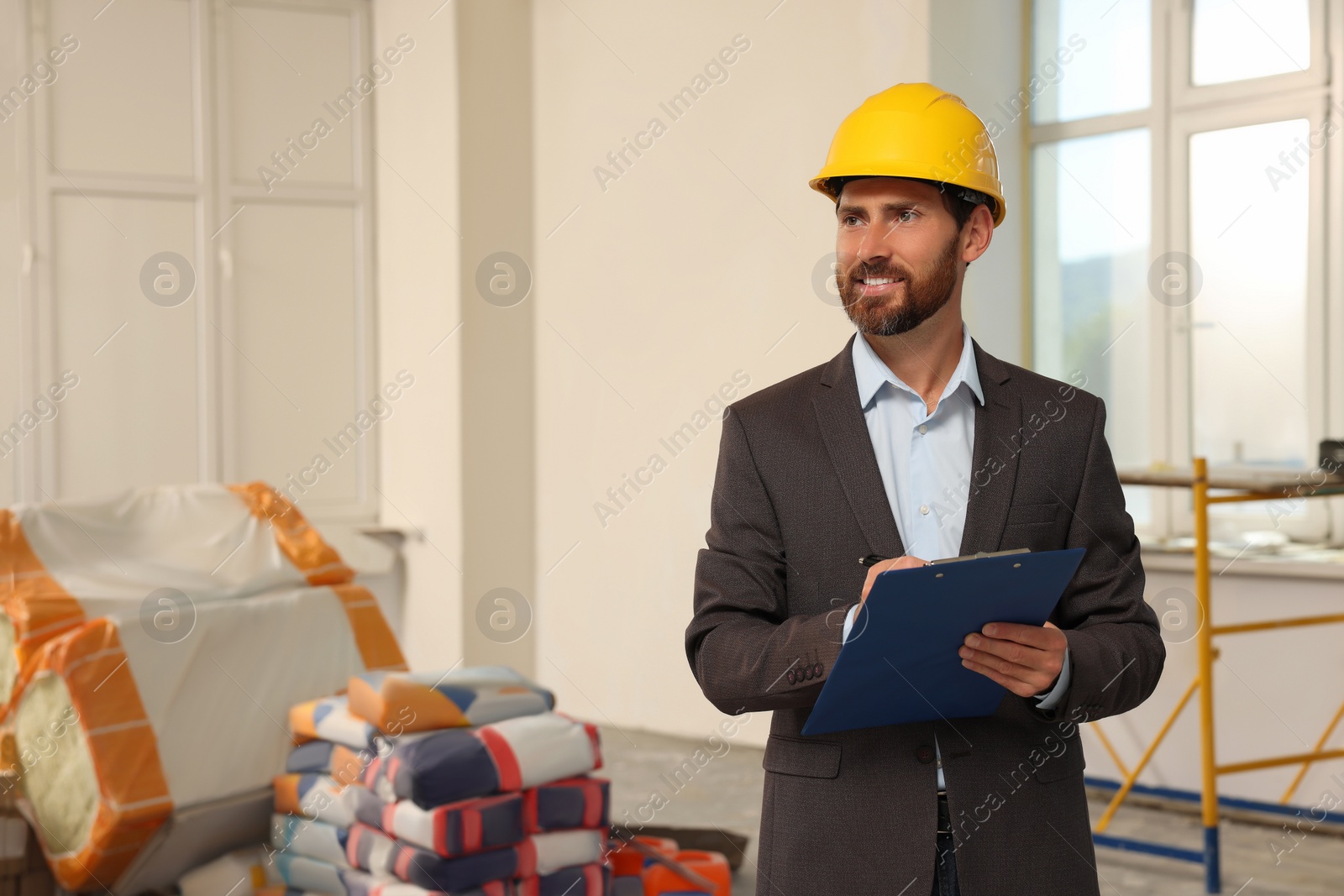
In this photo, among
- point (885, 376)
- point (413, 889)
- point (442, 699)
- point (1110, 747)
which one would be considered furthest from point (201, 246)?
point (885, 376)

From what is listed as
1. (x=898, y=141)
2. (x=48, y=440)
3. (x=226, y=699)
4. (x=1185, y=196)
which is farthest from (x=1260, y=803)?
(x=48, y=440)

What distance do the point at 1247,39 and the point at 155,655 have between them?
3.89m

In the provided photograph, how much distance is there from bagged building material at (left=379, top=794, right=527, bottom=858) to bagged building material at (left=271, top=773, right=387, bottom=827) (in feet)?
0.24

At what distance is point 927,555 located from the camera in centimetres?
137

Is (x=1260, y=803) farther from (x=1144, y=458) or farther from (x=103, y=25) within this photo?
(x=103, y=25)

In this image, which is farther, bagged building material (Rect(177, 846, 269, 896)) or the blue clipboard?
bagged building material (Rect(177, 846, 269, 896))

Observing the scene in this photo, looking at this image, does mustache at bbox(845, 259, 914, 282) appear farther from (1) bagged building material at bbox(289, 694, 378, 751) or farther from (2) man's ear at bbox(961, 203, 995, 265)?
(1) bagged building material at bbox(289, 694, 378, 751)

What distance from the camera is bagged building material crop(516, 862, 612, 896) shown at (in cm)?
279

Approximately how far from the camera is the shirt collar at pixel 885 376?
1424 mm

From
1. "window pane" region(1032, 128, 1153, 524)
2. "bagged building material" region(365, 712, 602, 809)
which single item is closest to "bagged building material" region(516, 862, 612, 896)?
"bagged building material" region(365, 712, 602, 809)

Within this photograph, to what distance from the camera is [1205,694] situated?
336 cm

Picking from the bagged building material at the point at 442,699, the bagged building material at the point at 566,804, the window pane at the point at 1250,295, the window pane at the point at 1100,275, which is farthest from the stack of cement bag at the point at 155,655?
the window pane at the point at 1250,295

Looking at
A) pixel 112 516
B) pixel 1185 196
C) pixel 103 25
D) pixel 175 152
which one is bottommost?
pixel 112 516

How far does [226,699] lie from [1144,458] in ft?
10.5
